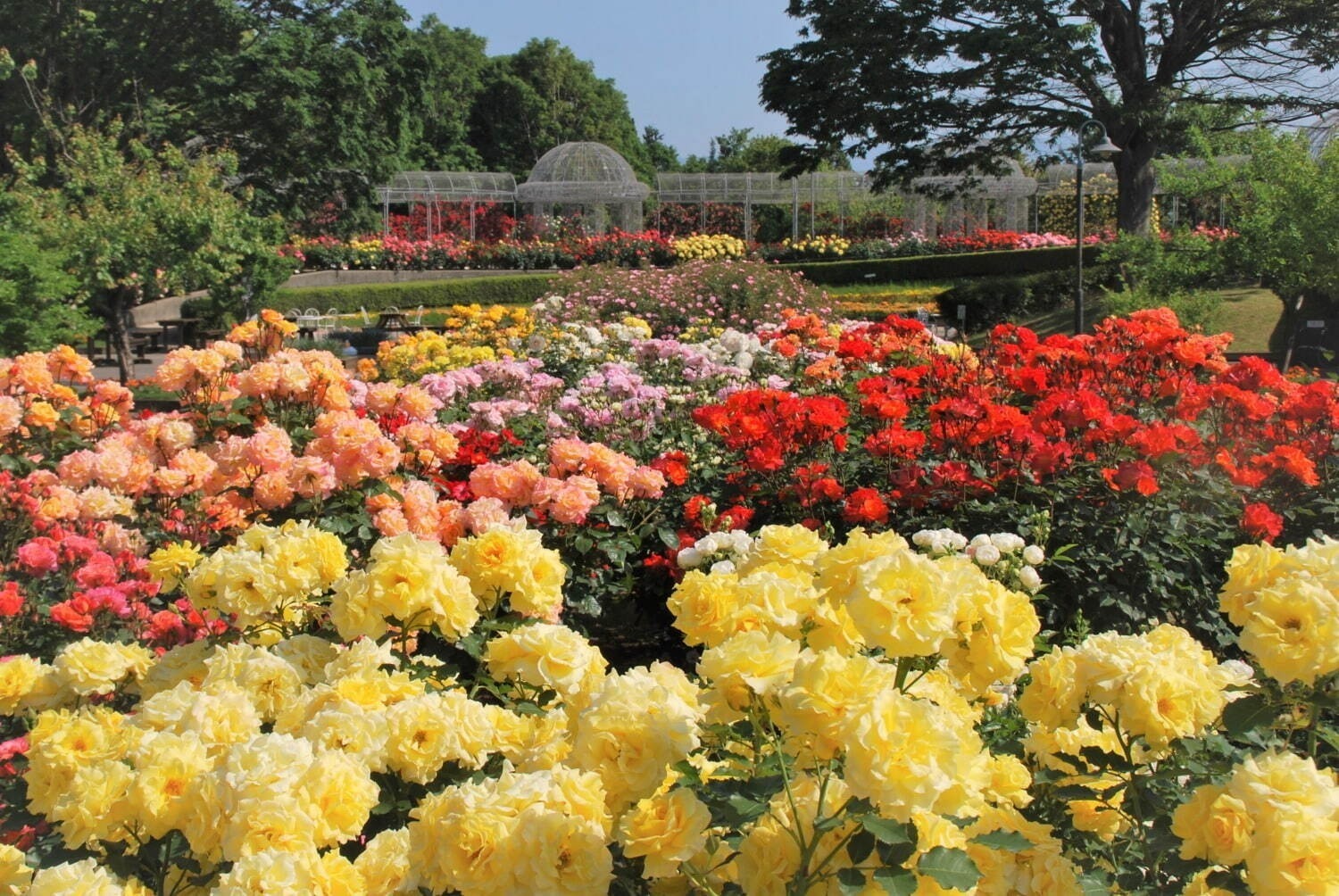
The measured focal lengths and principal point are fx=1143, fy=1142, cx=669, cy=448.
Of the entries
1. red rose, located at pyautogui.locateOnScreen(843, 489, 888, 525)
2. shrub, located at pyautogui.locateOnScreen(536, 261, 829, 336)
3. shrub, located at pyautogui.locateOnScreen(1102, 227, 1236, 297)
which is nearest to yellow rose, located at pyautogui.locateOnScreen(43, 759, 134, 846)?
red rose, located at pyautogui.locateOnScreen(843, 489, 888, 525)

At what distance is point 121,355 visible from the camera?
13.0m

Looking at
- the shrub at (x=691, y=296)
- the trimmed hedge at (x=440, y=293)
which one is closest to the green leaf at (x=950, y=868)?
the shrub at (x=691, y=296)

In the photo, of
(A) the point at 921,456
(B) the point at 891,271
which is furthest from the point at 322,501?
(B) the point at 891,271

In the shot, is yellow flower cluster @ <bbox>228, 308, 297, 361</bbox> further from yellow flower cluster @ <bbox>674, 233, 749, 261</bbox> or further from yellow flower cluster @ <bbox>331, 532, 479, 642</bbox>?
yellow flower cluster @ <bbox>674, 233, 749, 261</bbox>

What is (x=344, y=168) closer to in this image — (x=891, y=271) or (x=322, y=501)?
(x=891, y=271)

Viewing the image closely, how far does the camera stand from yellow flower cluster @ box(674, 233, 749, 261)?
25344 mm

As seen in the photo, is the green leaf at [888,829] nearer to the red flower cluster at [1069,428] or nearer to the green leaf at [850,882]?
the green leaf at [850,882]

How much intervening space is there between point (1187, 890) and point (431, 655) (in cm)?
135

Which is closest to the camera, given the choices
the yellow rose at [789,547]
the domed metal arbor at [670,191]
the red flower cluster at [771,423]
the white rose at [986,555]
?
the yellow rose at [789,547]

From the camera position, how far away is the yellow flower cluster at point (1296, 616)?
138 cm

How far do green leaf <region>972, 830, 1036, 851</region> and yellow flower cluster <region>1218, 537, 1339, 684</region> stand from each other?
40 centimetres

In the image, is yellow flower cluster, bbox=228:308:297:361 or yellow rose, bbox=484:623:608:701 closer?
yellow rose, bbox=484:623:608:701

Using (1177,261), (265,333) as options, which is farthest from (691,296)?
(265,333)

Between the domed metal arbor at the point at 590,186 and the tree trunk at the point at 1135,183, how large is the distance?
47.9ft
